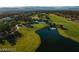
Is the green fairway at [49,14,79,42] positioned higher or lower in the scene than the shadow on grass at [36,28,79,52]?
higher

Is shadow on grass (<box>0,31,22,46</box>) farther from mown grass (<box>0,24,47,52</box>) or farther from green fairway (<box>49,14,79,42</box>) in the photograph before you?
green fairway (<box>49,14,79,42</box>)

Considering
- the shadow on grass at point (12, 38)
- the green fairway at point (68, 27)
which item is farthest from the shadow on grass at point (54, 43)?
the shadow on grass at point (12, 38)

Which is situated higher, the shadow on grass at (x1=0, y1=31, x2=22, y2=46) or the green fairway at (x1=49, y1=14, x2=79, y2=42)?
the green fairway at (x1=49, y1=14, x2=79, y2=42)

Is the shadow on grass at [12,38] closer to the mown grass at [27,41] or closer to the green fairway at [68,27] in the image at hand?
the mown grass at [27,41]

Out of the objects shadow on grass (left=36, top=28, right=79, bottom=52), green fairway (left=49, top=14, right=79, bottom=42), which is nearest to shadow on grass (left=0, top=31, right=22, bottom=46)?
shadow on grass (left=36, top=28, right=79, bottom=52)
